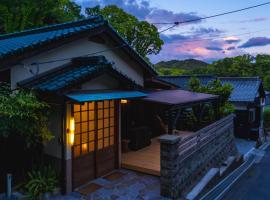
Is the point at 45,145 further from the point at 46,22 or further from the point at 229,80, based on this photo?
the point at 229,80

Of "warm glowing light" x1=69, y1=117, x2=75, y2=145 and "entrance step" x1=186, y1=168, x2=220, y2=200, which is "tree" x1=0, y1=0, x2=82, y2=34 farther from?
"entrance step" x1=186, y1=168, x2=220, y2=200

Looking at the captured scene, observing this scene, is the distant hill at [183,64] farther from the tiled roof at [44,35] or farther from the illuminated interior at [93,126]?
the illuminated interior at [93,126]

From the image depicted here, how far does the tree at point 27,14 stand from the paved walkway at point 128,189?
18967mm

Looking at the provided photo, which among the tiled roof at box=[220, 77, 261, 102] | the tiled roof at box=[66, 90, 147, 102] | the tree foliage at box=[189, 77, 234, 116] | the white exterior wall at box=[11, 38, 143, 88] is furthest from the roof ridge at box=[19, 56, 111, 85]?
the tiled roof at box=[220, 77, 261, 102]

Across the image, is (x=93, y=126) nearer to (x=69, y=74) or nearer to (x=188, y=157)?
(x=69, y=74)

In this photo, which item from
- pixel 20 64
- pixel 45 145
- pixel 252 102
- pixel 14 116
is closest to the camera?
pixel 14 116

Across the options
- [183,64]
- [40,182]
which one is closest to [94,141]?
[40,182]

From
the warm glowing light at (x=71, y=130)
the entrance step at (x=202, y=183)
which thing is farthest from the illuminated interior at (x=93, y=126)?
the entrance step at (x=202, y=183)

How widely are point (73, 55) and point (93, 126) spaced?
104 inches

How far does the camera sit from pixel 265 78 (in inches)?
1633

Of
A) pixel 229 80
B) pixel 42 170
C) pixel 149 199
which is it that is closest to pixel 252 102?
pixel 229 80

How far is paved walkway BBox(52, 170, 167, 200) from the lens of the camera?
763 centimetres

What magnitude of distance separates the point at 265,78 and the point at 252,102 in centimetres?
2128

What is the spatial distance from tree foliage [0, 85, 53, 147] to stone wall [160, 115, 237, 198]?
138 inches
